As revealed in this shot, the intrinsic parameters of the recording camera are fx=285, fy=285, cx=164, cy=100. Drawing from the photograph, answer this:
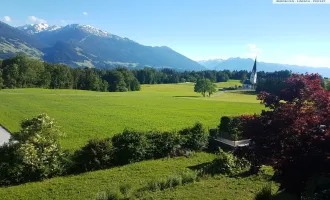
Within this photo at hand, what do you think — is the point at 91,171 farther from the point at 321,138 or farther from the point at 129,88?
the point at 129,88

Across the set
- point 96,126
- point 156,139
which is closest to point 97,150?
point 156,139

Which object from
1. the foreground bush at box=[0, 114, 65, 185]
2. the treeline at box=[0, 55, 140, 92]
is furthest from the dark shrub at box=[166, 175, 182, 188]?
the treeline at box=[0, 55, 140, 92]

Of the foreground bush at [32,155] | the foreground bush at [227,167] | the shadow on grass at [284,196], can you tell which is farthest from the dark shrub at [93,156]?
the shadow on grass at [284,196]

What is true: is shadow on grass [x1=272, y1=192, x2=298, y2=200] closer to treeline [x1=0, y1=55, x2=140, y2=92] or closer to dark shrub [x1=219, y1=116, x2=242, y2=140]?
dark shrub [x1=219, y1=116, x2=242, y2=140]

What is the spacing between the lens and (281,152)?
43.2 ft

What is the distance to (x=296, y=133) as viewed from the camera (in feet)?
40.9

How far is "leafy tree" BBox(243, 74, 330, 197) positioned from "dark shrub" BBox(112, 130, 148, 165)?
1163cm

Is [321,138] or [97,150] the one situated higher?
[321,138]

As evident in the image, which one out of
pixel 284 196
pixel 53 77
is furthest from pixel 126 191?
pixel 53 77

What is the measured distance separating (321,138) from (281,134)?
1.59m

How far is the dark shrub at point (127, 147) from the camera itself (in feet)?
76.5

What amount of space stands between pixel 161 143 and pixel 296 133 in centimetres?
1445

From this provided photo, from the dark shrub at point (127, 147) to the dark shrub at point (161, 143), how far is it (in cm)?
128

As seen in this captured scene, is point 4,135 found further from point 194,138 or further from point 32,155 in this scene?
point 194,138
